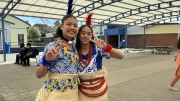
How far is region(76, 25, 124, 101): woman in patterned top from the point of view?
1.62m

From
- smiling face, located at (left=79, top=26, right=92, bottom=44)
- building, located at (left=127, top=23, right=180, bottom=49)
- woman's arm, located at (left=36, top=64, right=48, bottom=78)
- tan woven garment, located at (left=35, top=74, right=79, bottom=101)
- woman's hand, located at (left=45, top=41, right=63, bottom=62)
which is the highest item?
building, located at (left=127, top=23, right=180, bottom=49)

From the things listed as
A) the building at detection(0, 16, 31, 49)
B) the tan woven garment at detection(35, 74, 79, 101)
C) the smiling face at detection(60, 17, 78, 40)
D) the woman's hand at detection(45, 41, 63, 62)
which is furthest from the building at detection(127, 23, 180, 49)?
the woman's hand at detection(45, 41, 63, 62)

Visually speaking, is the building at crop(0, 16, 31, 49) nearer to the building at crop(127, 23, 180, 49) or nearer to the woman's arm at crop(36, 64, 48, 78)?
the building at crop(127, 23, 180, 49)

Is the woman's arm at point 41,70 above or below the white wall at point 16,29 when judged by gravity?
below

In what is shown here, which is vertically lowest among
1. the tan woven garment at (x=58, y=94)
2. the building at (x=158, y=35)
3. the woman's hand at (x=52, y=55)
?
the tan woven garment at (x=58, y=94)

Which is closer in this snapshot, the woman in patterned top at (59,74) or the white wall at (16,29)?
the woman in patterned top at (59,74)

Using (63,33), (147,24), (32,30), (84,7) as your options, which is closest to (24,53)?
(84,7)

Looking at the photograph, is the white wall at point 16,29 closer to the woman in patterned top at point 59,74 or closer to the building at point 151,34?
the building at point 151,34

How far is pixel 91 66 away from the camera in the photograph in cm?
164

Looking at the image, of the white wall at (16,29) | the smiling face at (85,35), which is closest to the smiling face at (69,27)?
the smiling face at (85,35)

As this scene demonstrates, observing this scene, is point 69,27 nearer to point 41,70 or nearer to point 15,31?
point 41,70

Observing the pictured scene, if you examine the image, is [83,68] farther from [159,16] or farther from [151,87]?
[159,16]

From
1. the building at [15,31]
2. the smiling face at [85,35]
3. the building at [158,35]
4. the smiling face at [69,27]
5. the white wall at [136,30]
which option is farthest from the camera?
the white wall at [136,30]

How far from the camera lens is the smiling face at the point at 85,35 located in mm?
1698
